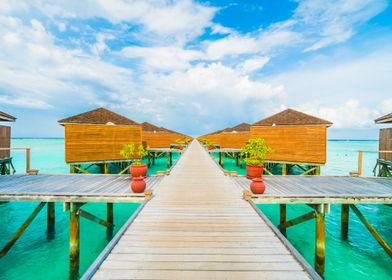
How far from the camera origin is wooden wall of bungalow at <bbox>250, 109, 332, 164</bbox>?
50.5 ft

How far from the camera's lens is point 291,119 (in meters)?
17.4

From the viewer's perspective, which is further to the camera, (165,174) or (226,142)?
(226,142)

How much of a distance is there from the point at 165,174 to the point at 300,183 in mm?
6469

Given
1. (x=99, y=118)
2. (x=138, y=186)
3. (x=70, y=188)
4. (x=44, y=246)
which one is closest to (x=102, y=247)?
(x=44, y=246)

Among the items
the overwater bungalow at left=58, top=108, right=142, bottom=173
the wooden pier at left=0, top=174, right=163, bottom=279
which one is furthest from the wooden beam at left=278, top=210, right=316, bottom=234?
the overwater bungalow at left=58, top=108, right=142, bottom=173

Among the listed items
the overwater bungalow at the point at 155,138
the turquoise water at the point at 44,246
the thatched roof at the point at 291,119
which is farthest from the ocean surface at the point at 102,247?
the overwater bungalow at the point at 155,138

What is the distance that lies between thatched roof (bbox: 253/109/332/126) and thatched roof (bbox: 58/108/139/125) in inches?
503

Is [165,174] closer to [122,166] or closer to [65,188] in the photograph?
[65,188]

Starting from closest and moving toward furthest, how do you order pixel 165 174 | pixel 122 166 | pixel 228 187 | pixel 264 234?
1. pixel 264 234
2. pixel 228 187
3. pixel 165 174
4. pixel 122 166

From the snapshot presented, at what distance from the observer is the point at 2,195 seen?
20.9 feet

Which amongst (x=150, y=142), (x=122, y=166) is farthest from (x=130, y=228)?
(x=150, y=142)

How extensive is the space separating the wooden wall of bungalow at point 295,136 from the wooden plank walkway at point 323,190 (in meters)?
6.14

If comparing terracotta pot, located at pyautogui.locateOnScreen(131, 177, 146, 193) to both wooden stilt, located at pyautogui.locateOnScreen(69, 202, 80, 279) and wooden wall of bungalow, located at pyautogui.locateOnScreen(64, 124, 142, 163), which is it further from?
wooden wall of bungalow, located at pyautogui.locateOnScreen(64, 124, 142, 163)

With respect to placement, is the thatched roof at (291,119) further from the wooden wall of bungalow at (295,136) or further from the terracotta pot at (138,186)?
the terracotta pot at (138,186)
